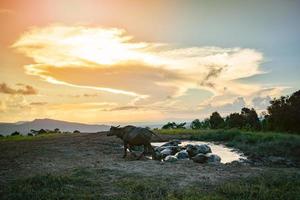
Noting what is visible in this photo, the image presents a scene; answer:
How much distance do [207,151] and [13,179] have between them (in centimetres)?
1407

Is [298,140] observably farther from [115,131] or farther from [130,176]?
[130,176]

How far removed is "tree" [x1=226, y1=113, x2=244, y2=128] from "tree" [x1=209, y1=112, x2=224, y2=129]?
2.42 meters

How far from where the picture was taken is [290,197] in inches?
505

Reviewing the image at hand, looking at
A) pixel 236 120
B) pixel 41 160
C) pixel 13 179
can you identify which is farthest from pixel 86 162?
pixel 236 120

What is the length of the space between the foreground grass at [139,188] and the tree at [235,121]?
3933cm

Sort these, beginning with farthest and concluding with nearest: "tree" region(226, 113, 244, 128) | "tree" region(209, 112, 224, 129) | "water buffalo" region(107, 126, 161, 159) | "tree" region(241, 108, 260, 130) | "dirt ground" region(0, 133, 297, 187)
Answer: "tree" region(209, 112, 224, 129), "tree" region(226, 113, 244, 128), "tree" region(241, 108, 260, 130), "water buffalo" region(107, 126, 161, 159), "dirt ground" region(0, 133, 297, 187)

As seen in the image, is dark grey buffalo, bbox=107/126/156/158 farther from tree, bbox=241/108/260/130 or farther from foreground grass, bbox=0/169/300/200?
tree, bbox=241/108/260/130

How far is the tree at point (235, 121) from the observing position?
2167 inches

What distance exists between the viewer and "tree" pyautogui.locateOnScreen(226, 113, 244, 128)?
5503 cm

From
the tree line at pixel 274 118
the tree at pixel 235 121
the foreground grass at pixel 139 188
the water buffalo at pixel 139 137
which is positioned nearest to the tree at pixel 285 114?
the tree line at pixel 274 118

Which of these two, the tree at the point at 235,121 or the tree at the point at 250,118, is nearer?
the tree at the point at 250,118

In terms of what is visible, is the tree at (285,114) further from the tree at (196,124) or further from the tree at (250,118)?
the tree at (196,124)

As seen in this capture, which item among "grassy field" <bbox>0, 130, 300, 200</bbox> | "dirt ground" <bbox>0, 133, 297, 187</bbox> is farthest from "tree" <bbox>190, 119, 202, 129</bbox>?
"grassy field" <bbox>0, 130, 300, 200</bbox>

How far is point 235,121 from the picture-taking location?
55.6 meters
